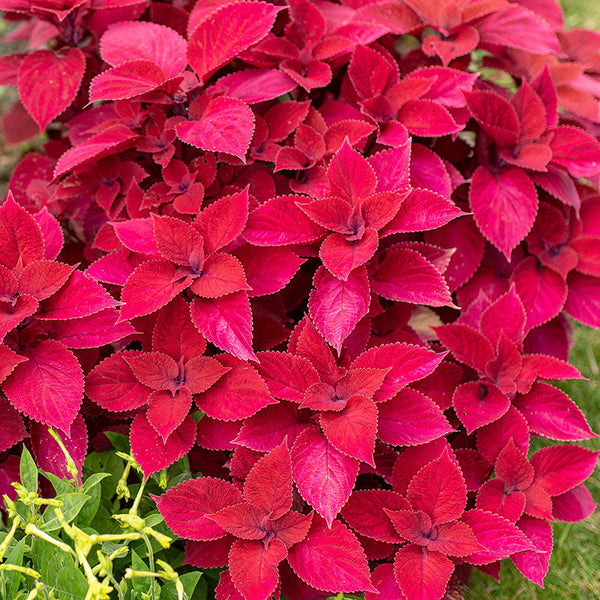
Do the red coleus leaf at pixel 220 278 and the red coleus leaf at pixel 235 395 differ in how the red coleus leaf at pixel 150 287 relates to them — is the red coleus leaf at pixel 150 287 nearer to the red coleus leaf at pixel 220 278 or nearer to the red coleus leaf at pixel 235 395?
the red coleus leaf at pixel 220 278

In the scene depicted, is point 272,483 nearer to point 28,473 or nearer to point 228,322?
point 228,322

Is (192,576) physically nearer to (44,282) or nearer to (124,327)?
(124,327)

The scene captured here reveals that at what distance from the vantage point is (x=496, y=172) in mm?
1564

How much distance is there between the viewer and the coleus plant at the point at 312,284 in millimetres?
1196

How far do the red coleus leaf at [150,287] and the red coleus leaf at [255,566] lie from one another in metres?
0.39

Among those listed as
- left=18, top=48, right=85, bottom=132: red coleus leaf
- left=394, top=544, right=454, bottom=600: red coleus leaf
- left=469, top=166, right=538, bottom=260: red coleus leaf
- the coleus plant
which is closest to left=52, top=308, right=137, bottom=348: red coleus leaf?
the coleus plant

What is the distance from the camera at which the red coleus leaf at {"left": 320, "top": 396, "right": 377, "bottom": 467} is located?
44.7 inches

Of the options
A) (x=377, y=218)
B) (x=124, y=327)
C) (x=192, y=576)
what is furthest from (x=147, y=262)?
(x=192, y=576)

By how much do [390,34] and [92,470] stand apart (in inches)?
44.1

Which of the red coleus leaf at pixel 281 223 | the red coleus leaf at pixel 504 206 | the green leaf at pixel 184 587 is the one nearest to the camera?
the green leaf at pixel 184 587

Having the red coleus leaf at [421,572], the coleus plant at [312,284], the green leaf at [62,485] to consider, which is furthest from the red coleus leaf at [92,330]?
the red coleus leaf at [421,572]

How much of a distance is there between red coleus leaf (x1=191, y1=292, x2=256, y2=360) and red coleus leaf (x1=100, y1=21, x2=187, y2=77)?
18.9 inches

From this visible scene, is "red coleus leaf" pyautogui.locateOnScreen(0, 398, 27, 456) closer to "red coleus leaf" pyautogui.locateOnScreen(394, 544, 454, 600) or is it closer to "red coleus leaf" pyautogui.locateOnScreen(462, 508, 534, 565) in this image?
"red coleus leaf" pyautogui.locateOnScreen(394, 544, 454, 600)

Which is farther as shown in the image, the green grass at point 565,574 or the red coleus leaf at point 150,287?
the green grass at point 565,574
